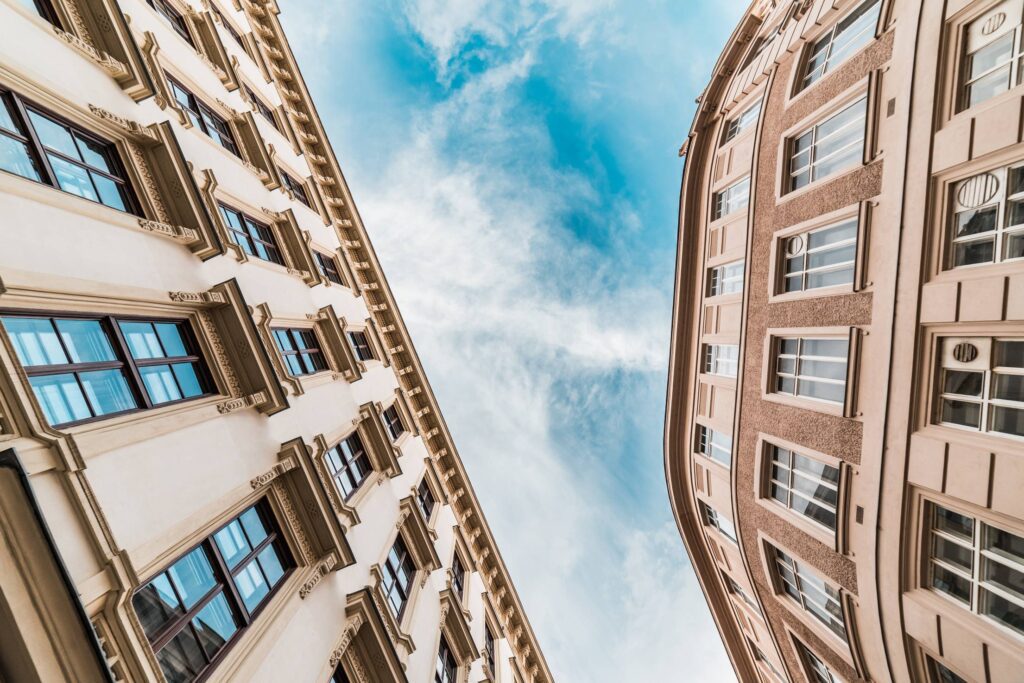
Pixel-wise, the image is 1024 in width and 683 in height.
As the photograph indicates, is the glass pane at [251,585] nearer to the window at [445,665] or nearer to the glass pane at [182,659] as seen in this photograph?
the glass pane at [182,659]

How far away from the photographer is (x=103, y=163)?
35.4 feet

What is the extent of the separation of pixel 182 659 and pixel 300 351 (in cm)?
966

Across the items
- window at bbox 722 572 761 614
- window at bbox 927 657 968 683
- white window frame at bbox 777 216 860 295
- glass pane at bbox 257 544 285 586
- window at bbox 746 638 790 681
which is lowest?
window at bbox 746 638 790 681

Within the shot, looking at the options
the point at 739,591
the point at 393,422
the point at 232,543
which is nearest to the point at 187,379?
the point at 232,543

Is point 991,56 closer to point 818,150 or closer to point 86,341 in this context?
point 818,150

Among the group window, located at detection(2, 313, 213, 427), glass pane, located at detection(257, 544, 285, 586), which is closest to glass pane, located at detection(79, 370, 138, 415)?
window, located at detection(2, 313, 213, 427)

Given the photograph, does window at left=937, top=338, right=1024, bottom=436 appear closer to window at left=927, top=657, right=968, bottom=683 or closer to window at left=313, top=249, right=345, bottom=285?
window at left=927, top=657, right=968, bottom=683

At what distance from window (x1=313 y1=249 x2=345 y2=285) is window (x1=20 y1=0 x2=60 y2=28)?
1066 centimetres

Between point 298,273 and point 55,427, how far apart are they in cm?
1090

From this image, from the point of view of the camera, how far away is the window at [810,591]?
14.7 meters

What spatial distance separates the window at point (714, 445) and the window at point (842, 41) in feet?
45.6

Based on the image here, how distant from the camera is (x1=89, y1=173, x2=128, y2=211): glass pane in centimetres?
1022

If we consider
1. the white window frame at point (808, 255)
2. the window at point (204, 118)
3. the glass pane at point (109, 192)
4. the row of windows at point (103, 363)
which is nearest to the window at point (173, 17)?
the window at point (204, 118)

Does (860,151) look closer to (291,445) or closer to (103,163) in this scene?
(291,445)
